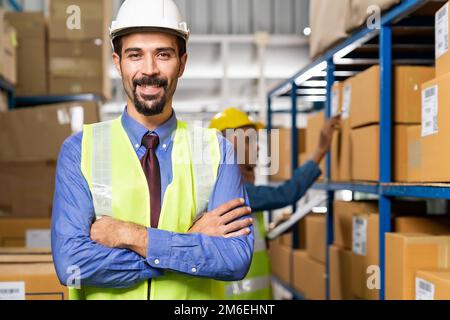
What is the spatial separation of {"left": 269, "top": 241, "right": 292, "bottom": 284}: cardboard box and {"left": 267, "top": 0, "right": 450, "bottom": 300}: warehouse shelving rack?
1097 mm

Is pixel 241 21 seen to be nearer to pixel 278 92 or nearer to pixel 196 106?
pixel 196 106

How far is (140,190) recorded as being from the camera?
6.38 feet

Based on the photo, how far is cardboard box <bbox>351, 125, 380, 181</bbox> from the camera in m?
3.14

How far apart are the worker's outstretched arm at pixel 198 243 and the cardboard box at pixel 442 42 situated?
1.03 m

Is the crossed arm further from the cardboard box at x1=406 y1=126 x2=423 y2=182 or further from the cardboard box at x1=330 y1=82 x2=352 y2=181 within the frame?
the cardboard box at x1=330 y1=82 x2=352 y2=181

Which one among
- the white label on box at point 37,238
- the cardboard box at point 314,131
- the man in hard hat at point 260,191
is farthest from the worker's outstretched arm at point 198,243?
the cardboard box at point 314,131

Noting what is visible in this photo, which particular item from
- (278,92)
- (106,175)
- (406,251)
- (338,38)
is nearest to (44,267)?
(106,175)

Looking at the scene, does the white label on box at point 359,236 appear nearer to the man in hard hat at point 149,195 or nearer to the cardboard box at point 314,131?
the cardboard box at point 314,131

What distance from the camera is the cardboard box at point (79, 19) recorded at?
4.77 metres

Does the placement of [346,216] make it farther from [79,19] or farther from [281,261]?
[79,19]

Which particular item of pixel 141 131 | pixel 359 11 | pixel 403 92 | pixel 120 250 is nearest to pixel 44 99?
pixel 359 11

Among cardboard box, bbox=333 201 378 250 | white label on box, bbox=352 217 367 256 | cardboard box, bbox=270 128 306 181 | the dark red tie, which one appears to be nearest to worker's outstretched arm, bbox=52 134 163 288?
the dark red tie

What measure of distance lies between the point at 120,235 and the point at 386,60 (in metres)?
1.72
